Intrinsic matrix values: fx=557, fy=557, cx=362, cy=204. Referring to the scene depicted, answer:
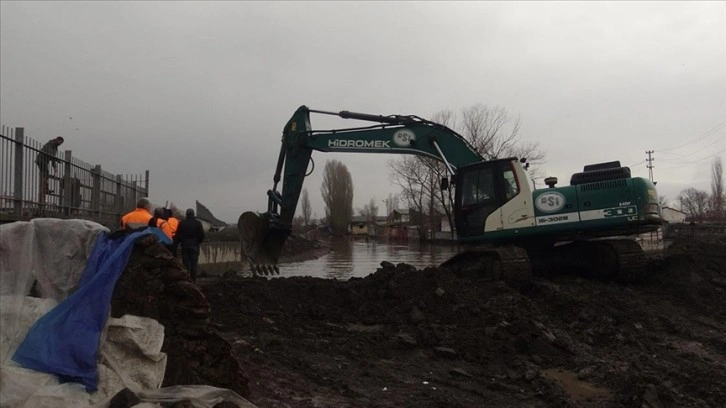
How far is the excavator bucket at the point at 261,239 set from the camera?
11633 mm

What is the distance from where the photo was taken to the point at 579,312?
9.31m

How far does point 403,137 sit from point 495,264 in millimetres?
3732

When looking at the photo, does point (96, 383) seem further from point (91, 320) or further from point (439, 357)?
point (439, 357)

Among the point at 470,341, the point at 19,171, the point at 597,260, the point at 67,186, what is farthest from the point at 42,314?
the point at 597,260

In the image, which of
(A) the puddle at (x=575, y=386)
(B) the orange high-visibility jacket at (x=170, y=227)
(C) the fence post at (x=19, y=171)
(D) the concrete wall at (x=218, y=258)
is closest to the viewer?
(A) the puddle at (x=575, y=386)

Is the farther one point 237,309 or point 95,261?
point 237,309

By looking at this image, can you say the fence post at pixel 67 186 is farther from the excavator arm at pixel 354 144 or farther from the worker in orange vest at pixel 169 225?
the excavator arm at pixel 354 144

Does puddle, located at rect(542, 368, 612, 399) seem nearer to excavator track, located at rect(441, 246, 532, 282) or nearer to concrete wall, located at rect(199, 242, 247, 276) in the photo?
excavator track, located at rect(441, 246, 532, 282)

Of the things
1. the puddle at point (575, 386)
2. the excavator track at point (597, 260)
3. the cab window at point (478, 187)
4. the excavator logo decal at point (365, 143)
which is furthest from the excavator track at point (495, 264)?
the puddle at point (575, 386)

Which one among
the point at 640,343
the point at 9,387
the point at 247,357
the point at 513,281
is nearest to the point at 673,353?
the point at 640,343

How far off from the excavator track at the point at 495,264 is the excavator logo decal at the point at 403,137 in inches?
115

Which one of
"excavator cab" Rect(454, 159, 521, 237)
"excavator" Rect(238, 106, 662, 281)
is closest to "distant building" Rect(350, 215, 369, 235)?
"excavator" Rect(238, 106, 662, 281)

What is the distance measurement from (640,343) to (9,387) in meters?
7.47

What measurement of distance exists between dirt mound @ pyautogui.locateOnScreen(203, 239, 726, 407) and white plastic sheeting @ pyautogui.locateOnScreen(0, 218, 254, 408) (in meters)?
1.06
